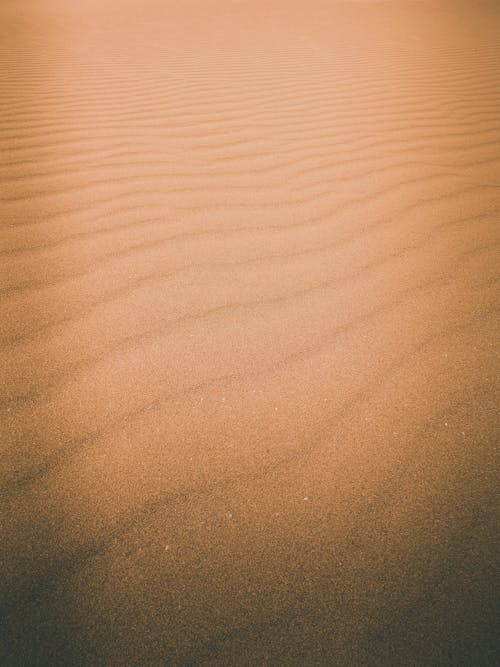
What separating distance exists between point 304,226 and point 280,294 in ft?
1.80

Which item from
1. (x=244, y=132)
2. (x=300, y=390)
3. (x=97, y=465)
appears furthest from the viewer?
(x=244, y=132)

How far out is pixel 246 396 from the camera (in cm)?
120

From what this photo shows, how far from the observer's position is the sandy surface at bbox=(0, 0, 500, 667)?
2.67 ft

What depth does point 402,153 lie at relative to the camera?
259 cm

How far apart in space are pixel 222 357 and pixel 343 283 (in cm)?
67

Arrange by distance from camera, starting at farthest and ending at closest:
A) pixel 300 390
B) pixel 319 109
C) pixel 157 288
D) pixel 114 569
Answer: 1. pixel 319 109
2. pixel 157 288
3. pixel 300 390
4. pixel 114 569

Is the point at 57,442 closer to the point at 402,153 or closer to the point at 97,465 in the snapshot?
the point at 97,465

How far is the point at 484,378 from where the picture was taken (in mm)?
1271

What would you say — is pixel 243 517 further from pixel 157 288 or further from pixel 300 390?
pixel 157 288

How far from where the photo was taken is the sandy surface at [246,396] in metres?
0.81

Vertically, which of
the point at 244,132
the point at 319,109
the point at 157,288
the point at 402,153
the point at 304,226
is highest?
the point at 319,109

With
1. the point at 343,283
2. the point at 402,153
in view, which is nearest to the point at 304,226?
the point at 343,283

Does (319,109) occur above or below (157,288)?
above

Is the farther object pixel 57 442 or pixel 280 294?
pixel 280 294
